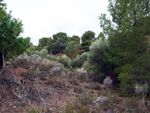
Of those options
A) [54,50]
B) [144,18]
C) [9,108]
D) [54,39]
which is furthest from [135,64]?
[54,39]

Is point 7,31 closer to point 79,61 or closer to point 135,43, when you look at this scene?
point 135,43

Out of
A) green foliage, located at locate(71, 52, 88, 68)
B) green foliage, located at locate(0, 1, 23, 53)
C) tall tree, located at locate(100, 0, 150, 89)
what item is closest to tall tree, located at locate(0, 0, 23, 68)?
green foliage, located at locate(0, 1, 23, 53)

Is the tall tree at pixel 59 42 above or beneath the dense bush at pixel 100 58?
above

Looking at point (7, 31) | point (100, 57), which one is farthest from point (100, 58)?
point (7, 31)

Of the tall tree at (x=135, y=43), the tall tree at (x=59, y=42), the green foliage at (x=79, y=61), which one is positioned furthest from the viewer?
the tall tree at (x=59, y=42)

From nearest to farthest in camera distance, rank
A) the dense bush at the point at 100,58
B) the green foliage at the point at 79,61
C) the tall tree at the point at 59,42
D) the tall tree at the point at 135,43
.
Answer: the tall tree at the point at 135,43 → the dense bush at the point at 100,58 → the green foliage at the point at 79,61 → the tall tree at the point at 59,42

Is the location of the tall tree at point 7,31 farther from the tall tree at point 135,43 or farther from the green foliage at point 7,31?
the tall tree at point 135,43

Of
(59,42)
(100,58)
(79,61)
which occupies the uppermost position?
(59,42)

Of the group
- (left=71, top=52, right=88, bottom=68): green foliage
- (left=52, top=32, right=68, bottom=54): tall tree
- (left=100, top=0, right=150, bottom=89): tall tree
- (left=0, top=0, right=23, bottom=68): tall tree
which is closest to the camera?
(left=0, top=0, right=23, bottom=68): tall tree

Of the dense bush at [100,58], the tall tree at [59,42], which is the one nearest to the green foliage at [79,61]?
the tall tree at [59,42]

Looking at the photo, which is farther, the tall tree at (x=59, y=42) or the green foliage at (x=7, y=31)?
the tall tree at (x=59, y=42)

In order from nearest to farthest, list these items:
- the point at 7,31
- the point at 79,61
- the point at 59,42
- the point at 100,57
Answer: the point at 7,31, the point at 100,57, the point at 79,61, the point at 59,42

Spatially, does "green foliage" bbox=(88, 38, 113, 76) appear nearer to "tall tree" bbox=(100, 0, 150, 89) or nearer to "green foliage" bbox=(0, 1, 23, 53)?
"tall tree" bbox=(100, 0, 150, 89)

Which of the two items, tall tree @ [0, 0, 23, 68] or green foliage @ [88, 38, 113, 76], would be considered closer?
tall tree @ [0, 0, 23, 68]
